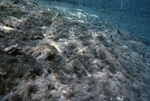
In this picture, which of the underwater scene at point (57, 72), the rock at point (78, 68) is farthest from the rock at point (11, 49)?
the rock at point (78, 68)

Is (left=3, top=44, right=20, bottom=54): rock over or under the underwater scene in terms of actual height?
over

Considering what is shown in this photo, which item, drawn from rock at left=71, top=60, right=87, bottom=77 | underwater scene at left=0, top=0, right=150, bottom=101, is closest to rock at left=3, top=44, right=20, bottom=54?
underwater scene at left=0, top=0, right=150, bottom=101

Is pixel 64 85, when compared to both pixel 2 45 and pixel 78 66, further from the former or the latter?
pixel 2 45

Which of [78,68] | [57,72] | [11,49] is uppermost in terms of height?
[11,49]

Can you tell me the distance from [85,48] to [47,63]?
1.98 metres

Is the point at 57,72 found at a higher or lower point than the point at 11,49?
lower

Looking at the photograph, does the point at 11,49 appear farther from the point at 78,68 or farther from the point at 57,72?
the point at 78,68

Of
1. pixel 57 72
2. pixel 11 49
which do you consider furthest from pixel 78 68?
pixel 11 49

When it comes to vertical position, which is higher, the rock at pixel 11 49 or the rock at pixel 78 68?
the rock at pixel 11 49

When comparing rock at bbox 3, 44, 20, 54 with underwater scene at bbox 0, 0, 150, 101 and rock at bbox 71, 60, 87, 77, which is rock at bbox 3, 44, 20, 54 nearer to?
underwater scene at bbox 0, 0, 150, 101

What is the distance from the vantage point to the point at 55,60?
3.00 m

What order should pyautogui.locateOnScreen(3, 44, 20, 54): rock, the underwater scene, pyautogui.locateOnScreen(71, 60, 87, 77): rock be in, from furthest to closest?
pyautogui.locateOnScreen(71, 60, 87, 77): rock
pyautogui.locateOnScreen(3, 44, 20, 54): rock
the underwater scene

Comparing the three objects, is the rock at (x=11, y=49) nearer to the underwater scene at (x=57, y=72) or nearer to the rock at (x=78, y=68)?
the underwater scene at (x=57, y=72)

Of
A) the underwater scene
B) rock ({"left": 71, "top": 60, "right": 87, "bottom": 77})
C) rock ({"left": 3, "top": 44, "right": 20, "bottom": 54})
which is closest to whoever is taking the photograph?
the underwater scene
